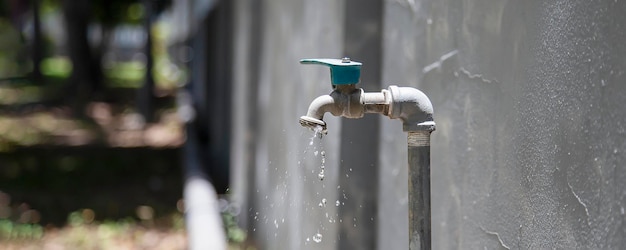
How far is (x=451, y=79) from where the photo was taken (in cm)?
288

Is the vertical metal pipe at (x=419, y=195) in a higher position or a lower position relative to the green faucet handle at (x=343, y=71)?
lower

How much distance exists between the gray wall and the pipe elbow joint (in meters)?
0.18

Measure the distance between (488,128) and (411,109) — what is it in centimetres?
24

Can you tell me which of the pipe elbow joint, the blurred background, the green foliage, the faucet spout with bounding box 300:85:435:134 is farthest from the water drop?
the green foliage

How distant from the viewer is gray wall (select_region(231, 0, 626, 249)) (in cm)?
182

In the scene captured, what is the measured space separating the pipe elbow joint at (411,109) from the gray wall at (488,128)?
18 cm

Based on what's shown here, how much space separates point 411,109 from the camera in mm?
2402

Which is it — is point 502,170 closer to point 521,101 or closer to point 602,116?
point 521,101

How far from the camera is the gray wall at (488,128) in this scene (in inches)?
71.7

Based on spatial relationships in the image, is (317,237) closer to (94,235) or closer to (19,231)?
(94,235)

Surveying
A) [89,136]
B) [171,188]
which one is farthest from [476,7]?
[89,136]

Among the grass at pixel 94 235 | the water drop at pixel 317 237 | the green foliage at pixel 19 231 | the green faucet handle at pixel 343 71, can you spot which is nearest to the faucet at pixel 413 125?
the green faucet handle at pixel 343 71

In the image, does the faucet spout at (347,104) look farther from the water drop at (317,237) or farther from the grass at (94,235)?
the grass at (94,235)

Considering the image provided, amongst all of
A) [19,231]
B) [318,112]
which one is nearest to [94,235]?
[19,231]
